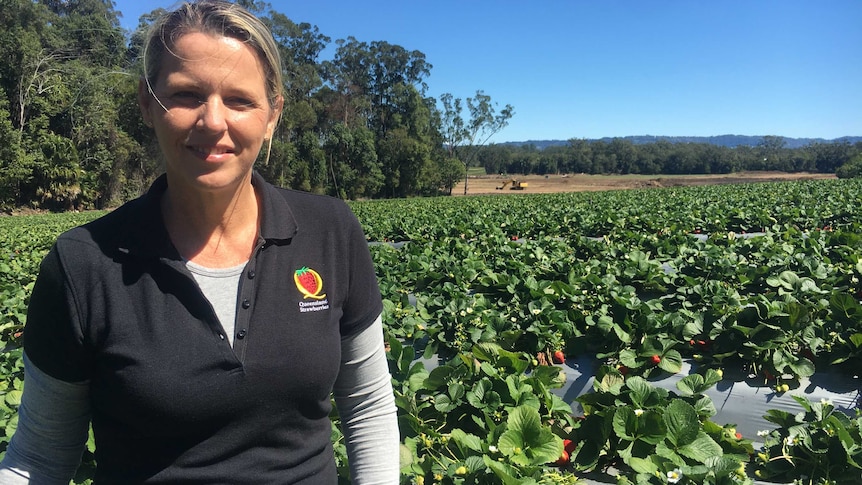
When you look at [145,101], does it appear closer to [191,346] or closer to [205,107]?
[205,107]

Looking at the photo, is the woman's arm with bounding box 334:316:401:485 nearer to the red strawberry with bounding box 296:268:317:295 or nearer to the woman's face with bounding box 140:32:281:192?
the red strawberry with bounding box 296:268:317:295

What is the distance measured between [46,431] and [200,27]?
91 centimetres

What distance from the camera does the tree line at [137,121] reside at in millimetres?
30922

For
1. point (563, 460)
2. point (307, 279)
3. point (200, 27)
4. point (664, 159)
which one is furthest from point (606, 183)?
point (200, 27)

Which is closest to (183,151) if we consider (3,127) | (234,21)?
(234,21)

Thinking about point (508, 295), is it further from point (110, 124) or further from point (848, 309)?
point (110, 124)

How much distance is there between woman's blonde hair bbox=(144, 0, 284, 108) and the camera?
1156 millimetres

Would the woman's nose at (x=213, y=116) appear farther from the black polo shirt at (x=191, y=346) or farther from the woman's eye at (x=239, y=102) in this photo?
the black polo shirt at (x=191, y=346)

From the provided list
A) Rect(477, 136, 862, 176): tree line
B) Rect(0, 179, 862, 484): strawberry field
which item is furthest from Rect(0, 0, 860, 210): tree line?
Rect(477, 136, 862, 176): tree line

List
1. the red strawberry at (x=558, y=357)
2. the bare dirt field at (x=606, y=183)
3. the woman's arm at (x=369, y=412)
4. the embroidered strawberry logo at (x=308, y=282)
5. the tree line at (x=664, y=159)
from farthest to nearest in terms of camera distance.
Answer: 1. the tree line at (x=664, y=159)
2. the bare dirt field at (x=606, y=183)
3. the red strawberry at (x=558, y=357)
4. the woman's arm at (x=369, y=412)
5. the embroidered strawberry logo at (x=308, y=282)

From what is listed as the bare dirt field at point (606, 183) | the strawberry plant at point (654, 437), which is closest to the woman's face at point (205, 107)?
the strawberry plant at point (654, 437)

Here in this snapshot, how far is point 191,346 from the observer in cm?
114

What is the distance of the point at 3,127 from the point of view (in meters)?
29.0

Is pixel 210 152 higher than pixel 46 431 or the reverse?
higher
